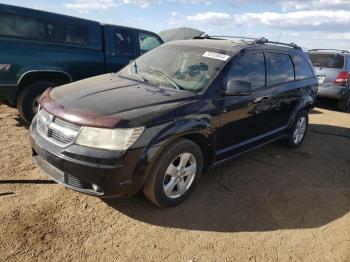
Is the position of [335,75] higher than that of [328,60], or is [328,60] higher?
[328,60]

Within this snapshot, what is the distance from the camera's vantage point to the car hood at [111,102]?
10.5ft

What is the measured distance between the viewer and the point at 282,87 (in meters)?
5.27

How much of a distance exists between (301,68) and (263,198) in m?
2.78

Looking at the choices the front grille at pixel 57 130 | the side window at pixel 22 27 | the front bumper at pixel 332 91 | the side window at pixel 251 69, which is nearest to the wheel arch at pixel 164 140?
the front grille at pixel 57 130

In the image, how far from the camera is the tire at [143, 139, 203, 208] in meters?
3.44

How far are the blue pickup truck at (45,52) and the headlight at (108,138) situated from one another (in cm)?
304

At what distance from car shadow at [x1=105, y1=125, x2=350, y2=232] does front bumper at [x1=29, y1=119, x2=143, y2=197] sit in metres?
0.53

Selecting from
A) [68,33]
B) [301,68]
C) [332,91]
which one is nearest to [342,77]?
[332,91]

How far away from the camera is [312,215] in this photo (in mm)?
3992

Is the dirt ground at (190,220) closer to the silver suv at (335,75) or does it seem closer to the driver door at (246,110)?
the driver door at (246,110)

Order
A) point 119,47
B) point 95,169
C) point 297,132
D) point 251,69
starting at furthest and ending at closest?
point 119,47
point 297,132
point 251,69
point 95,169

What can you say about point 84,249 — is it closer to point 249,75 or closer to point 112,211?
point 112,211

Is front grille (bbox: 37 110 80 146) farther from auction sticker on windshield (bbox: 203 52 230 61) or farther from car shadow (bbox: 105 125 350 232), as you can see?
Result: auction sticker on windshield (bbox: 203 52 230 61)

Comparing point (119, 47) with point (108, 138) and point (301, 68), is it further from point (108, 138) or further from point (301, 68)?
point (108, 138)
